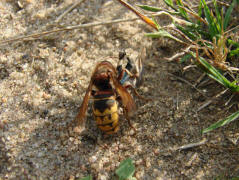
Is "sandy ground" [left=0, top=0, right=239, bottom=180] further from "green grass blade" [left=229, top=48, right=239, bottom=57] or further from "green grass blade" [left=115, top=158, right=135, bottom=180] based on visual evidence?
"green grass blade" [left=229, top=48, right=239, bottom=57]

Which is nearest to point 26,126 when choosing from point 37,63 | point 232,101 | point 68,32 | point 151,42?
point 37,63

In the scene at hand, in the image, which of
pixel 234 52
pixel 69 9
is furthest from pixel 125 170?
pixel 69 9

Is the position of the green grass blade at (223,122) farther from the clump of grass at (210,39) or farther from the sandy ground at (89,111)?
the sandy ground at (89,111)

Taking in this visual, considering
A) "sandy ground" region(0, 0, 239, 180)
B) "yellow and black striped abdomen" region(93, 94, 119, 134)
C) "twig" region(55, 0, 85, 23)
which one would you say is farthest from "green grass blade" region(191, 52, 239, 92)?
"twig" region(55, 0, 85, 23)

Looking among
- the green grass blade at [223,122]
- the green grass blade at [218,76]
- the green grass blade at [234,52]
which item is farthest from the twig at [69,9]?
the green grass blade at [223,122]

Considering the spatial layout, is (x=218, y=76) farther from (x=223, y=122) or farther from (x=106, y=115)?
(x=106, y=115)

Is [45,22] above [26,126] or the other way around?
above

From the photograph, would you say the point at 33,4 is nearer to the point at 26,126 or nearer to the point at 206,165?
the point at 26,126
